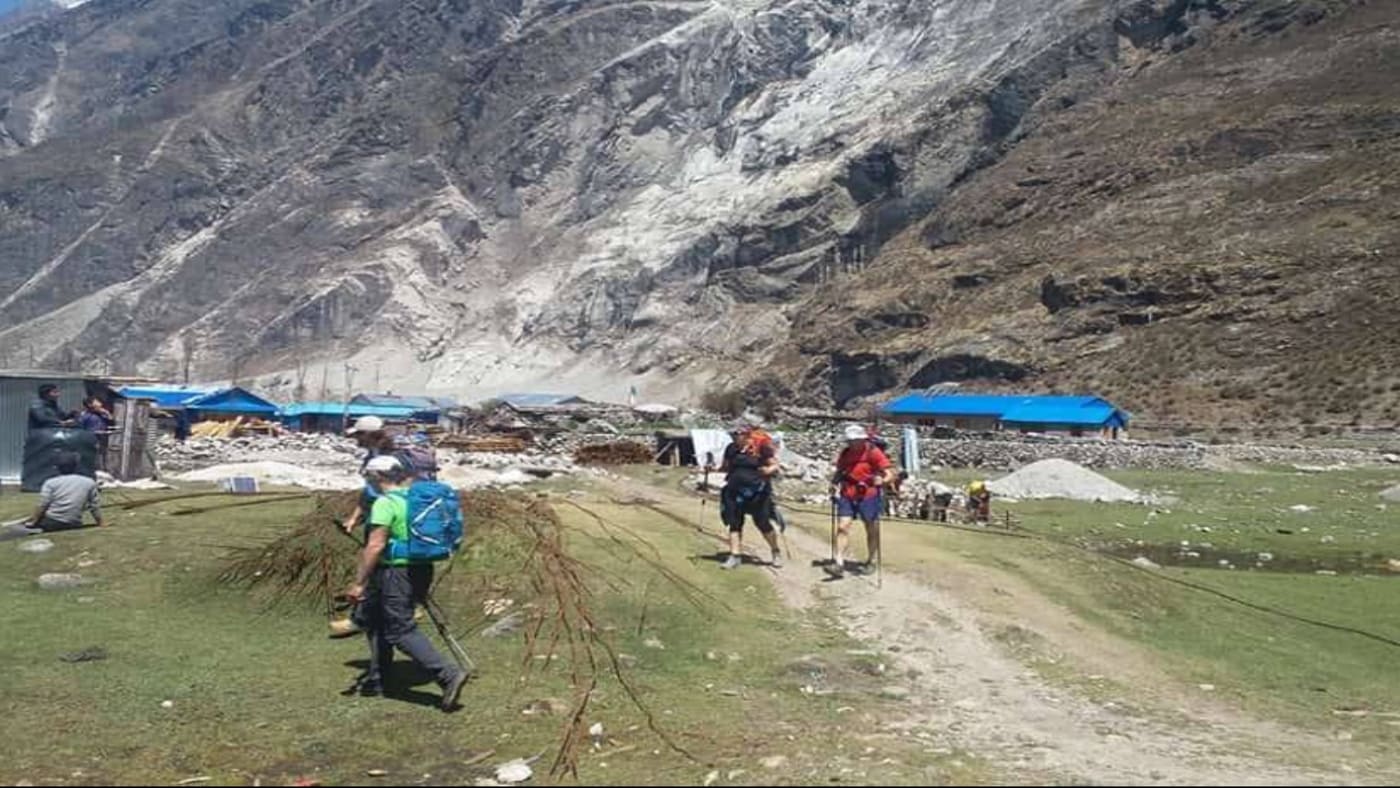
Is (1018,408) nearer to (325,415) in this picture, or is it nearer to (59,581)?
(325,415)

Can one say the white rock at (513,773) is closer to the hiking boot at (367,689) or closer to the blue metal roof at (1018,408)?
the hiking boot at (367,689)

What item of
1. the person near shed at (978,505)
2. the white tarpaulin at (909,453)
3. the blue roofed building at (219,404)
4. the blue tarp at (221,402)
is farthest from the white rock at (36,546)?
the blue tarp at (221,402)

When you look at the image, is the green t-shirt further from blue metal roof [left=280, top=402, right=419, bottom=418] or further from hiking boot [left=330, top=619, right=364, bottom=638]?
blue metal roof [left=280, top=402, right=419, bottom=418]

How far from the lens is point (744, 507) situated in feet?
44.3

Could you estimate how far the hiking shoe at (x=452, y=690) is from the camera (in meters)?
8.07

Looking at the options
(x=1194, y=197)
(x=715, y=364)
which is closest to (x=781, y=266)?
(x=715, y=364)

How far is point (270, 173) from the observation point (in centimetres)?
17825

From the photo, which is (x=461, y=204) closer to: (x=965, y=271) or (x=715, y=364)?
(x=715, y=364)

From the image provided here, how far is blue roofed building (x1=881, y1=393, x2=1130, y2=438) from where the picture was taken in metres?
56.8

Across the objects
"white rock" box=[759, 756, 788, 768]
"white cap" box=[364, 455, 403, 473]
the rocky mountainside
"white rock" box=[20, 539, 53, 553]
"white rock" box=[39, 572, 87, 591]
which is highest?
the rocky mountainside

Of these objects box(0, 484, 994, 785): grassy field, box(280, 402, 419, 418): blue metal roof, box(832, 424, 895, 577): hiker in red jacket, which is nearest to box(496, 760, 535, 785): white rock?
box(0, 484, 994, 785): grassy field

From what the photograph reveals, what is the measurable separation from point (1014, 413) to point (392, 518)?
57.1m

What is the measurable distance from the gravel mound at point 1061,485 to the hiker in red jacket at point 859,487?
59.2 ft

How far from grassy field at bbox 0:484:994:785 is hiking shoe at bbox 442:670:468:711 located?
10 centimetres
